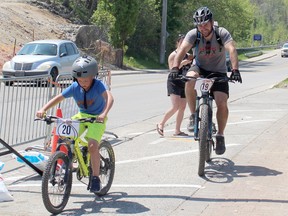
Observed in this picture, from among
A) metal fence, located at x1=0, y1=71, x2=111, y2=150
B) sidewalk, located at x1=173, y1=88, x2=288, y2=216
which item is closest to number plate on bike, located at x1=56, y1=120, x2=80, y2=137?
sidewalk, located at x1=173, y1=88, x2=288, y2=216

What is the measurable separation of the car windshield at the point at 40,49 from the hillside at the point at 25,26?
639cm

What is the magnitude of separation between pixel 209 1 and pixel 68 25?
915 inches

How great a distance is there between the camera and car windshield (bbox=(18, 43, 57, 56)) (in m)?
25.9

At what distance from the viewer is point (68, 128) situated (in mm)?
6910

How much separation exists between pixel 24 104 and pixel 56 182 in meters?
3.85

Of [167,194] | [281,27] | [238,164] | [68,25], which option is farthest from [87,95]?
[281,27]

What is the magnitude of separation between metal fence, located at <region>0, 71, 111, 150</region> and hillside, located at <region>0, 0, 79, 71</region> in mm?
22518

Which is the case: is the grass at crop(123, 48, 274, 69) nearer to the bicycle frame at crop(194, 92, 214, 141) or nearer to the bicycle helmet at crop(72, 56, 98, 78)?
the bicycle frame at crop(194, 92, 214, 141)

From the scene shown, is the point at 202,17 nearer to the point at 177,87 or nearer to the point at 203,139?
the point at 203,139

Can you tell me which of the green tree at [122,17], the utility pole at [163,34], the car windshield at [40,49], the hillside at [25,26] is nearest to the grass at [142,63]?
the utility pole at [163,34]

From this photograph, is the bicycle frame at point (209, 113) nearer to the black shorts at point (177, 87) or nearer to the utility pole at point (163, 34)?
the black shorts at point (177, 87)

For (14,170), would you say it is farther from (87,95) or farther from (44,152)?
(87,95)

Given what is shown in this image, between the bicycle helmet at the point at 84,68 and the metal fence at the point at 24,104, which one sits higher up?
the bicycle helmet at the point at 84,68

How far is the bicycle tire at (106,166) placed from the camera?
24.7 feet
